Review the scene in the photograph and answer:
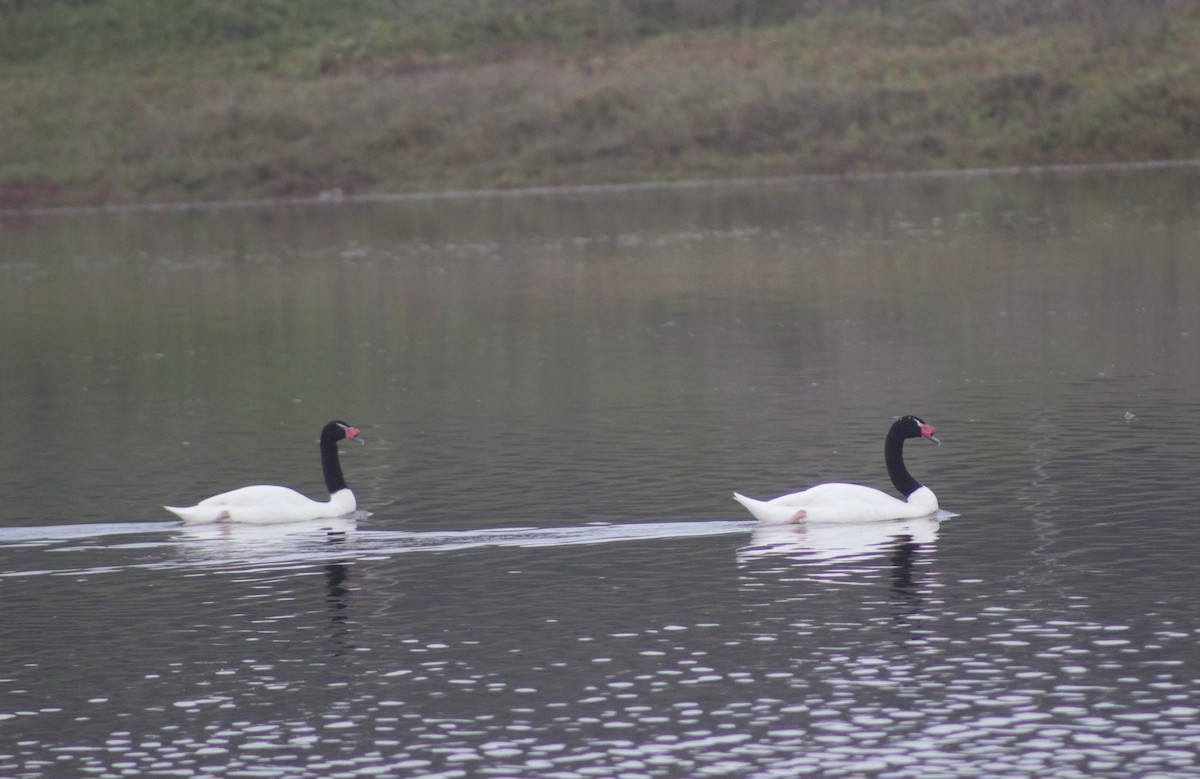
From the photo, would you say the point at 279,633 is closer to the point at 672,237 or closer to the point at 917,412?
the point at 917,412

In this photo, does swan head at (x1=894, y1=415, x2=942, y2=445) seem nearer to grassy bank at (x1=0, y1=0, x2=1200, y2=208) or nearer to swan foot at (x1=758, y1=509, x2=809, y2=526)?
swan foot at (x1=758, y1=509, x2=809, y2=526)

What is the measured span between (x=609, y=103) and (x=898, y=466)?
203ft

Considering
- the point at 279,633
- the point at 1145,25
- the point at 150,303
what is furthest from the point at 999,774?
the point at 1145,25

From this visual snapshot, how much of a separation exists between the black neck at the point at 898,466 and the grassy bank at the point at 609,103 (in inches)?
2283

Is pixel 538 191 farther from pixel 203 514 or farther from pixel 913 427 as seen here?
pixel 203 514

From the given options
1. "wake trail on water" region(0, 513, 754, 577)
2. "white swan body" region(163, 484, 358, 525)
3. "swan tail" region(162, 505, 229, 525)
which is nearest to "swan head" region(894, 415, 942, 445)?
"wake trail on water" region(0, 513, 754, 577)

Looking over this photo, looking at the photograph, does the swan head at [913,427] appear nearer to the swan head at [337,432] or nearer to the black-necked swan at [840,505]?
the black-necked swan at [840,505]

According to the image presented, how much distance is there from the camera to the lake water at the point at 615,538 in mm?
13336

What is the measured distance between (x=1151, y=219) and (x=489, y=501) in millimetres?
35799

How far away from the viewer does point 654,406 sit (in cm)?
2791

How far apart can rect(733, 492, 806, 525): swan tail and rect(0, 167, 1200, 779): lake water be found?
19 cm

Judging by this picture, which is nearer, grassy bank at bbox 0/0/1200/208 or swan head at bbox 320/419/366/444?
swan head at bbox 320/419/366/444

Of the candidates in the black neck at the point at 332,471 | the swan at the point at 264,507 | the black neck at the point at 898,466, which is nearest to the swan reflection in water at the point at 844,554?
the black neck at the point at 898,466

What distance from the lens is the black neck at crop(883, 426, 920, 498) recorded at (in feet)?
65.4
